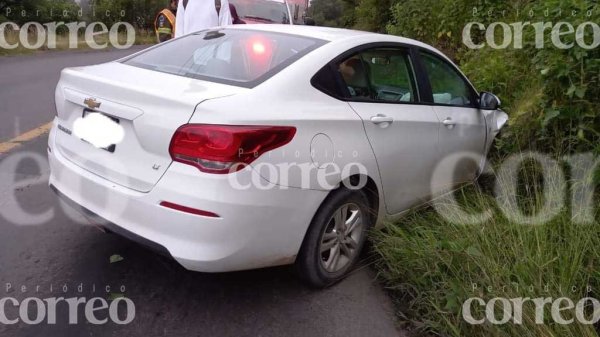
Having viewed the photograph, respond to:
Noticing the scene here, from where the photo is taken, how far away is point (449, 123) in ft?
12.8

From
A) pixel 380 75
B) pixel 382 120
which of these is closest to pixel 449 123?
pixel 380 75

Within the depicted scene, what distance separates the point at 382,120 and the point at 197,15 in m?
4.00

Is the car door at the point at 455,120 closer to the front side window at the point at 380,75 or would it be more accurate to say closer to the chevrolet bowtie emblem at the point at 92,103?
the front side window at the point at 380,75

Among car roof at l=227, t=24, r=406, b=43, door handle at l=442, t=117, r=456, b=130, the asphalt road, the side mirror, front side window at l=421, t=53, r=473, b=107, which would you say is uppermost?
car roof at l=227, t=24, r=406, b=43

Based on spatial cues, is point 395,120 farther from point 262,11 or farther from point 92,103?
point 262,11

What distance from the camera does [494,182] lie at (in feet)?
14.5

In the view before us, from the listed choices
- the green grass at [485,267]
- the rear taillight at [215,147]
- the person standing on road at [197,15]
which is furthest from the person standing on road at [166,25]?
the rear taillight at [215,147]

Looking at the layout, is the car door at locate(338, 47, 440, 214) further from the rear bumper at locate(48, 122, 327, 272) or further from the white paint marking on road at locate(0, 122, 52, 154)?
the white paint marking on road at locate(0, 122, 52, 154)

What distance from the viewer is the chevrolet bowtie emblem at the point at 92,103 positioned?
112 inches

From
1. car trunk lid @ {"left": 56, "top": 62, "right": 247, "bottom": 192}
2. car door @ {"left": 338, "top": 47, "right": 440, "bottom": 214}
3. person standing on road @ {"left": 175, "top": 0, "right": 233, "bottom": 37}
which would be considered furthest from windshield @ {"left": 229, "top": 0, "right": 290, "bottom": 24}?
car trunk lid @ {"left": 56, "top": 62, "right": 247, "bottom": 192}

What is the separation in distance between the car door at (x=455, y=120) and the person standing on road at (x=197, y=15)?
134 inches

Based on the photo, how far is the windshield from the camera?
10.7 m

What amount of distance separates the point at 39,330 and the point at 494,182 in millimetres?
3556

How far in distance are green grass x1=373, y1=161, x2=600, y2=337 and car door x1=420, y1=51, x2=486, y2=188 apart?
643mm
